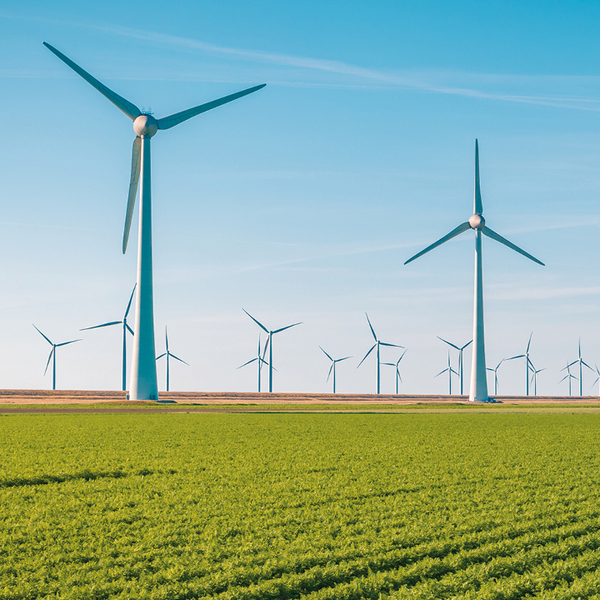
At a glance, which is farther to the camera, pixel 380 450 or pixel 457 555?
pixel 380 450

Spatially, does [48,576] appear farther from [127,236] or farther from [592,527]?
[127,236]

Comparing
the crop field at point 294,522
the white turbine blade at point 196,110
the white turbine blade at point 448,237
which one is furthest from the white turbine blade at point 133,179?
the crop field at point 294,522

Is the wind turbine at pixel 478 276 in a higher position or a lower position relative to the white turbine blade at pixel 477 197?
lower

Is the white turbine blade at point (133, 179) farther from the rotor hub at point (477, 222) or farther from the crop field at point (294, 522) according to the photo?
the rotor hub at point (477, 222)

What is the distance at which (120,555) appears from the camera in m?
12.3

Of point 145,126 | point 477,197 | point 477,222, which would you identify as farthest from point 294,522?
point 477,197

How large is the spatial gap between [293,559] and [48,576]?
4176 mm

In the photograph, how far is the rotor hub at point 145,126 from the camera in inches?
2805

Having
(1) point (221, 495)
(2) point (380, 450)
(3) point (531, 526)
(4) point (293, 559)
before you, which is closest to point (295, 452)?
(2) point (380, 450)

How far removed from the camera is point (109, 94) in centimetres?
7325

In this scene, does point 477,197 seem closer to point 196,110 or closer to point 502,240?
point 502,240

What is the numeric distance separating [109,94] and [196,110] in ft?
31.9

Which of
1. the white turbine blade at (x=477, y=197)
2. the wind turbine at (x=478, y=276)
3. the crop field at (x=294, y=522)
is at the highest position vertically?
the white turbine blade at (x=477, y=197)

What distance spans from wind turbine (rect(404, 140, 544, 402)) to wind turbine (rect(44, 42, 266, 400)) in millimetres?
35263
